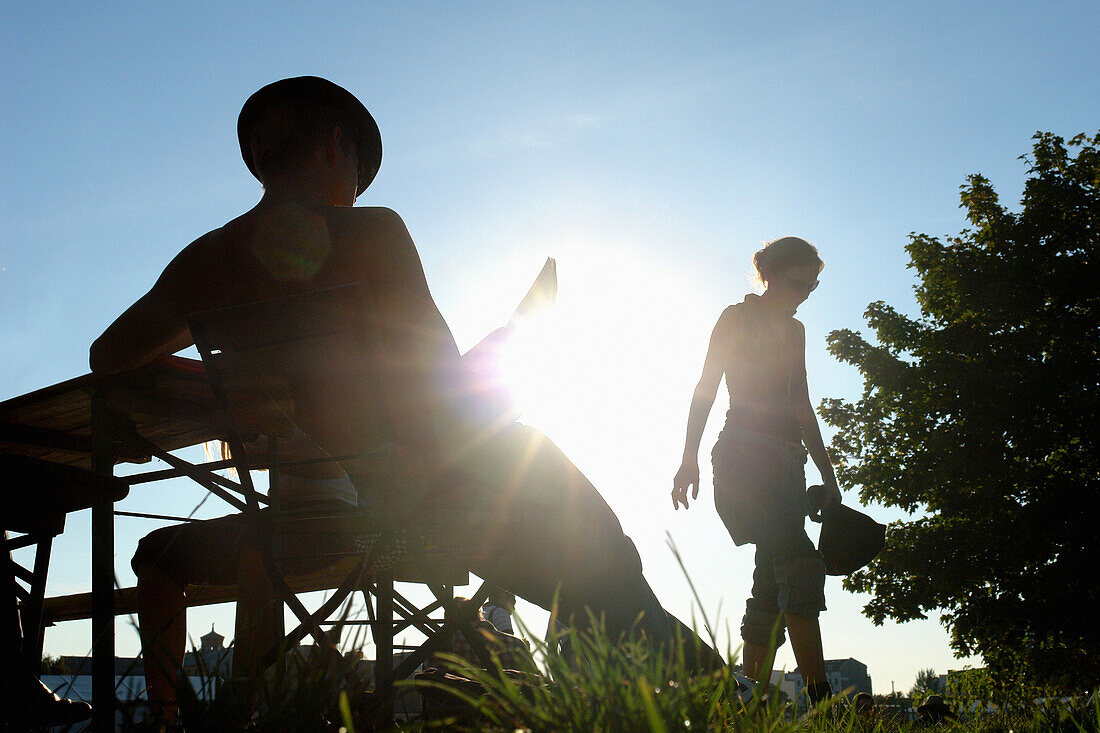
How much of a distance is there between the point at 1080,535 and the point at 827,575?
16384 millimetres

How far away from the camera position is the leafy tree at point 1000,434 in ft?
57.4

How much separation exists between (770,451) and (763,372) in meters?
0.43

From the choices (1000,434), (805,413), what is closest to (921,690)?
(1000,434)

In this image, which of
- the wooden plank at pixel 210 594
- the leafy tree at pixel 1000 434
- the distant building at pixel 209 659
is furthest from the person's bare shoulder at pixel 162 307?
the leafy tree at pixel 1000 434

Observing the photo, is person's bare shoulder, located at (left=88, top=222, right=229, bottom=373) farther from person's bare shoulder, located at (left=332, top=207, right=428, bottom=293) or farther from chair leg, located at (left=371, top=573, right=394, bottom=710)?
chair leg, located at (left=371, top=573, right=394, bottom=710)

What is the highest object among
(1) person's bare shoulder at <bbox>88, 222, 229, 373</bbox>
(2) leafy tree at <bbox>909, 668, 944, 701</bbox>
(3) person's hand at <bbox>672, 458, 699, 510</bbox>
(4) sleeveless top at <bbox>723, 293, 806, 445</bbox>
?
(4) sleeveless top at <bbox>723, 293, 806, 445</bbox>

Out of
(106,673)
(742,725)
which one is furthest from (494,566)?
(742,725)

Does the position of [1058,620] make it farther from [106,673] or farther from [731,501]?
[106,673]

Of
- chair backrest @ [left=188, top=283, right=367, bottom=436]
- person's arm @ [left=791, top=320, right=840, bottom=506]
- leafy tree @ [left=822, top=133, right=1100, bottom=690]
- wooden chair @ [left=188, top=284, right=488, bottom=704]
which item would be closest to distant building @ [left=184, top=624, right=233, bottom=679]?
wooden chair @ [left=188, top=284, right=488, bottom=704]

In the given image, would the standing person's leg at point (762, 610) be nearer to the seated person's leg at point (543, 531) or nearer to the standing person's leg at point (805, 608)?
the standing person's leg at point (805, 608)

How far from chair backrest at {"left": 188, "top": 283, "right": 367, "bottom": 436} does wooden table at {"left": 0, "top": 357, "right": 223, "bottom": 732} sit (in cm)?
38

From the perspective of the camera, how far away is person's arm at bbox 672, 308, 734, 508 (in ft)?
14.5

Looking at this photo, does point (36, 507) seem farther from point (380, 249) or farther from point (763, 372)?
point (763, 372)

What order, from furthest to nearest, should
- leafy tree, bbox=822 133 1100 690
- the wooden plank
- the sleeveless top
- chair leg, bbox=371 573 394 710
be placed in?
1. leafy tree, bbox=822 133 1100 690
2. the sleeveless top
3. the wooden plank
4. chair leg, bbox=371 573 394 710
